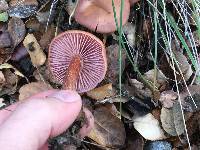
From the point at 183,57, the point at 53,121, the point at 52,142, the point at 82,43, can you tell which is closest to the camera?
the point at 53,121

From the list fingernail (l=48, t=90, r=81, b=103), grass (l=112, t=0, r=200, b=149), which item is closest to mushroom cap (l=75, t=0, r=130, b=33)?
grass (l=112, t=0, r=200, b=149)

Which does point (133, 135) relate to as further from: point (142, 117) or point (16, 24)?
point (16, 24)

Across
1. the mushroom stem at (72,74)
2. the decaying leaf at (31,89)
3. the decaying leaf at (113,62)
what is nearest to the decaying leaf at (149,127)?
the decaying leaf at (113,62)

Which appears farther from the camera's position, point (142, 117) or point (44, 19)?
point (44, 19)

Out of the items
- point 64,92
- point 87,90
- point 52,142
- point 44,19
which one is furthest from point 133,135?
point 44,19

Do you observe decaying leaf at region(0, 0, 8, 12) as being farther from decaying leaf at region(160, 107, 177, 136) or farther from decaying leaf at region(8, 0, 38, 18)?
decaying leaf at region(160, 107, 177, 136)

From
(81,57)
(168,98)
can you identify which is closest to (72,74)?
(81,57)

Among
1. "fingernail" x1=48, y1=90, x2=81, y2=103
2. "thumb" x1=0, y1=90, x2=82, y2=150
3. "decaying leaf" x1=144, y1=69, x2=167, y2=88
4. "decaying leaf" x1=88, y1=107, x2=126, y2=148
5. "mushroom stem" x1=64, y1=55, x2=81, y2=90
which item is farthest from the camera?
"decaying leaf" x1=144, y1=69, x2=167, y2=88
